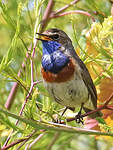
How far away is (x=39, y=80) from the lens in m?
2.53

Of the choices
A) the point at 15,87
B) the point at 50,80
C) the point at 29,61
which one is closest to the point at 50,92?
the point at 50,80

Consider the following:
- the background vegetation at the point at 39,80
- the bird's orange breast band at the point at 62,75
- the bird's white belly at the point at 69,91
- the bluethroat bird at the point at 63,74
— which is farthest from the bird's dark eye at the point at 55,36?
the bird's white belly at the point at 69,91

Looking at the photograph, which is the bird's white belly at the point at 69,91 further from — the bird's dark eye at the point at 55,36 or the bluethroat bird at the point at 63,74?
the bird's dark eye at the point at 55,36

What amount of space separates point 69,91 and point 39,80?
34 centimetres

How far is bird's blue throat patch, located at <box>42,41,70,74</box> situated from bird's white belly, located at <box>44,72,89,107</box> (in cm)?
12

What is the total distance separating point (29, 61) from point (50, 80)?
0.52 meters

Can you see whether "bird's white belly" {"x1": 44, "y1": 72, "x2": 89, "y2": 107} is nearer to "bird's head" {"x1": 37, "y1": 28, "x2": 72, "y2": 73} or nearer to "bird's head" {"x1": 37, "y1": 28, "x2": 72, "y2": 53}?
"bird's head" {"x1": 37, "y1": 28, "x2": 72, "y2": 73}

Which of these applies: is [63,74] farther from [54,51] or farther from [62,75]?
[54,51]

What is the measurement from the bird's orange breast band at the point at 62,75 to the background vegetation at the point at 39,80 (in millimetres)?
90

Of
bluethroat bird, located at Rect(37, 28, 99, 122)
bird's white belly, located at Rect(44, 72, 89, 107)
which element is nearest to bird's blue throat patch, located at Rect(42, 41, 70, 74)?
bluethroat bird, located at Rect(37, 28, 99, 122)

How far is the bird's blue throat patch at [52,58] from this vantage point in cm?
278

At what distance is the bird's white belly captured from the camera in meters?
2.73

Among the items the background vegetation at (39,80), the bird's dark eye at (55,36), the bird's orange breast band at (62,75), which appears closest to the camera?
the background vegetation at (39,80)

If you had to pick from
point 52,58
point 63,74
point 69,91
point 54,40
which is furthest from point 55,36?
point 69,91
